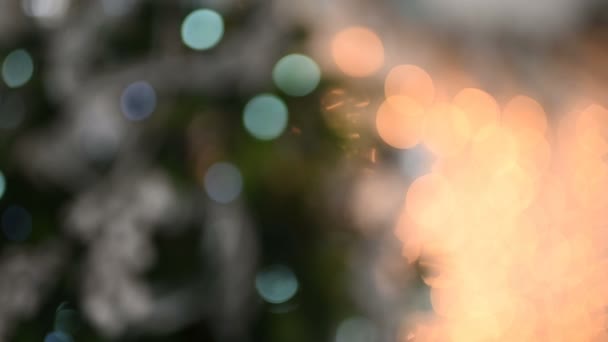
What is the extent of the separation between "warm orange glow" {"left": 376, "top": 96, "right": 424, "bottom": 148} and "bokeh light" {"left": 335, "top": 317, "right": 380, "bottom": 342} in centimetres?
25

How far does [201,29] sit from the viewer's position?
22.5 inches

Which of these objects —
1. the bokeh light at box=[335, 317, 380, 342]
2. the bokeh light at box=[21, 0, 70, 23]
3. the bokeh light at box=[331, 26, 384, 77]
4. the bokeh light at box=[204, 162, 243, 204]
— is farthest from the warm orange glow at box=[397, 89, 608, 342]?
the bokeh light at box=[21, 0, 70, 23]

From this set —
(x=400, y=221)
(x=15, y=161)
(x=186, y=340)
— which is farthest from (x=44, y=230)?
(x=400, y=221)

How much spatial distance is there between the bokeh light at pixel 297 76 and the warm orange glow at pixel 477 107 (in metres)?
0.48

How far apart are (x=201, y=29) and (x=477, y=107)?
567 millimetres

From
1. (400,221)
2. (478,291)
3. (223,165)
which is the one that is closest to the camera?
(223,165)

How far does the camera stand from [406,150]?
30.3 inches

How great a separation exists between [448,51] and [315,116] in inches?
21.5

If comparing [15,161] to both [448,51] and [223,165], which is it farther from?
[448,51]

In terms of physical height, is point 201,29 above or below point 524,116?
above

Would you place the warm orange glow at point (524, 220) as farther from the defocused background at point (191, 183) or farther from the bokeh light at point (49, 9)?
the bokeh light at point (49, 9)

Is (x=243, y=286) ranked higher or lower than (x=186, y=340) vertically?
higher

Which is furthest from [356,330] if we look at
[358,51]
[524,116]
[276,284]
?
[524,116]

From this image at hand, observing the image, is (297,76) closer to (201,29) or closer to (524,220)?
(201,29)
